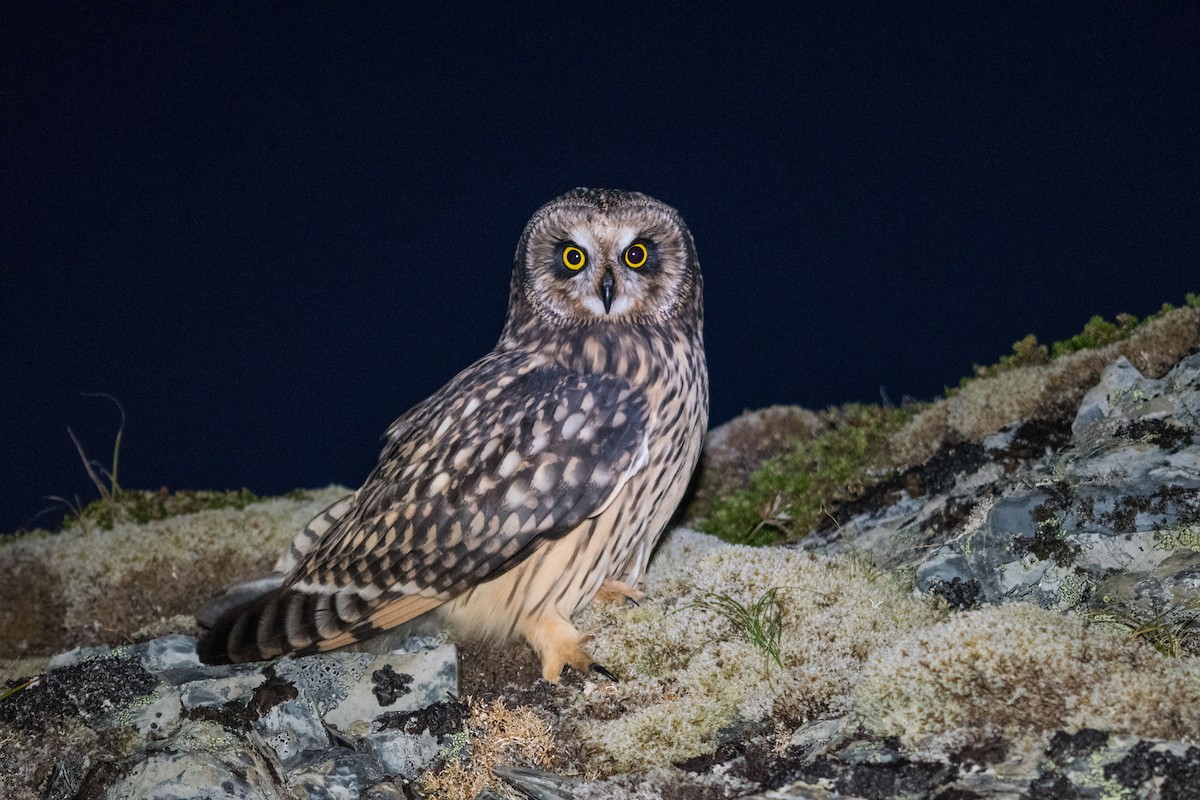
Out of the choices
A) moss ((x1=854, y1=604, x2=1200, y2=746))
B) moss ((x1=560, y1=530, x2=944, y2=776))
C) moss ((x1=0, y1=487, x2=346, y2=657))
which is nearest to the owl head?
moss ((x1=560, y1=530, x2=944, y2=776))

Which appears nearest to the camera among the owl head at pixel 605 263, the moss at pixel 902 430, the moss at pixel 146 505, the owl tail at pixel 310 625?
the owl tail at pixel 310 625

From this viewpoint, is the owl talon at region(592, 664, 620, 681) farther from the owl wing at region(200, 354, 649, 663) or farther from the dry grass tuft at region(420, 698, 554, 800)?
the owl wing at region(200, 354, 649, 663)

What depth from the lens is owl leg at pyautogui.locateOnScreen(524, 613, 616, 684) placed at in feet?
13.4

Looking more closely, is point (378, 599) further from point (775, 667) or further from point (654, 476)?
point (775, 667)

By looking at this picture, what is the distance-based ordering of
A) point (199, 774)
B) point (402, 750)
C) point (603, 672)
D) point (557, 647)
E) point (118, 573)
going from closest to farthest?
point (199, 774) → point (402, 750) → point (603, 672) → point (557, 647) → point (118, 573)

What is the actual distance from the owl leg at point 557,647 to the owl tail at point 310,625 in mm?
471

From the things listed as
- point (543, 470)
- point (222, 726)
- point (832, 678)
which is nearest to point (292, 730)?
point (222, 726)

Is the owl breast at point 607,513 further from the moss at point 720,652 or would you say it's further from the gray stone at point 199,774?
the gray stone at point 199,774

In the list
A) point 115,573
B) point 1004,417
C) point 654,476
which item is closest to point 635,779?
point 654,476

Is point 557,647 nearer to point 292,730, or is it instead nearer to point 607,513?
point 607,513

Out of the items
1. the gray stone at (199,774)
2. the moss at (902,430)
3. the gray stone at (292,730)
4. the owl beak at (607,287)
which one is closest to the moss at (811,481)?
the moss at (902,430)

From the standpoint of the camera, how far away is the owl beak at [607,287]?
13.9ft

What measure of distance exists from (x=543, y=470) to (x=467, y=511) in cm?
36

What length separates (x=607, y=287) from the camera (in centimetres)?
424
